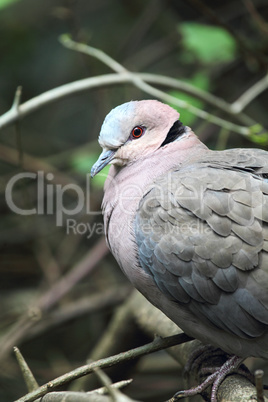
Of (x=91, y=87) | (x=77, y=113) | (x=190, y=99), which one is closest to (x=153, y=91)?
(x=91, y=87)

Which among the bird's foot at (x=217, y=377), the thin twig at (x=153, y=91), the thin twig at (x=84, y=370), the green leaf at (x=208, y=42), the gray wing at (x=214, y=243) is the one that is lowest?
the bird's foot at (x=217, y=377)

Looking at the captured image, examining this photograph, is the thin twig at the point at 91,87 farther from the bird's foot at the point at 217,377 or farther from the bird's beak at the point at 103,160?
the bird's foot at the point at 217,377

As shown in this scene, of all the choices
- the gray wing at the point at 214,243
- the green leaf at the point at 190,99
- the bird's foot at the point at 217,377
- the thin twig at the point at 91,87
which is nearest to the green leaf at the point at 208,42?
the green leaf at the point at 190,99

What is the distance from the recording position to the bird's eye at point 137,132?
7.46ft

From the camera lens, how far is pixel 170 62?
455 centimetres

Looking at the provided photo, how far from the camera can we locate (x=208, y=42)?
11.0 ft

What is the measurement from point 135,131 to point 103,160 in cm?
19

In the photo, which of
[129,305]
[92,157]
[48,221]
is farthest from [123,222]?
[48,221]

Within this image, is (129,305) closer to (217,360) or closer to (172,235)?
(217,360)

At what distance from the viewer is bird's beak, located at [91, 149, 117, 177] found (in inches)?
86.8

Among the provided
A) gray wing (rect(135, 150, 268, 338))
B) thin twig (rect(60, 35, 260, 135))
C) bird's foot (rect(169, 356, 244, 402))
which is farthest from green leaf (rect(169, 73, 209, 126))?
bird's foot (rect(169, 356, 244, 402))

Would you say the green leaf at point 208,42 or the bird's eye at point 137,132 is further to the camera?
the green leaf at point 208,42

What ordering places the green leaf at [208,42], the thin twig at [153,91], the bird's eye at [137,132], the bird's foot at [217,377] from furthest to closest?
the green leaf at [208,42], the thin twig at [153,91], the bird's eye at [137,132], the bird's foot at [217,377]

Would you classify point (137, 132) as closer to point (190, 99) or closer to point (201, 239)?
point (201, 239)
